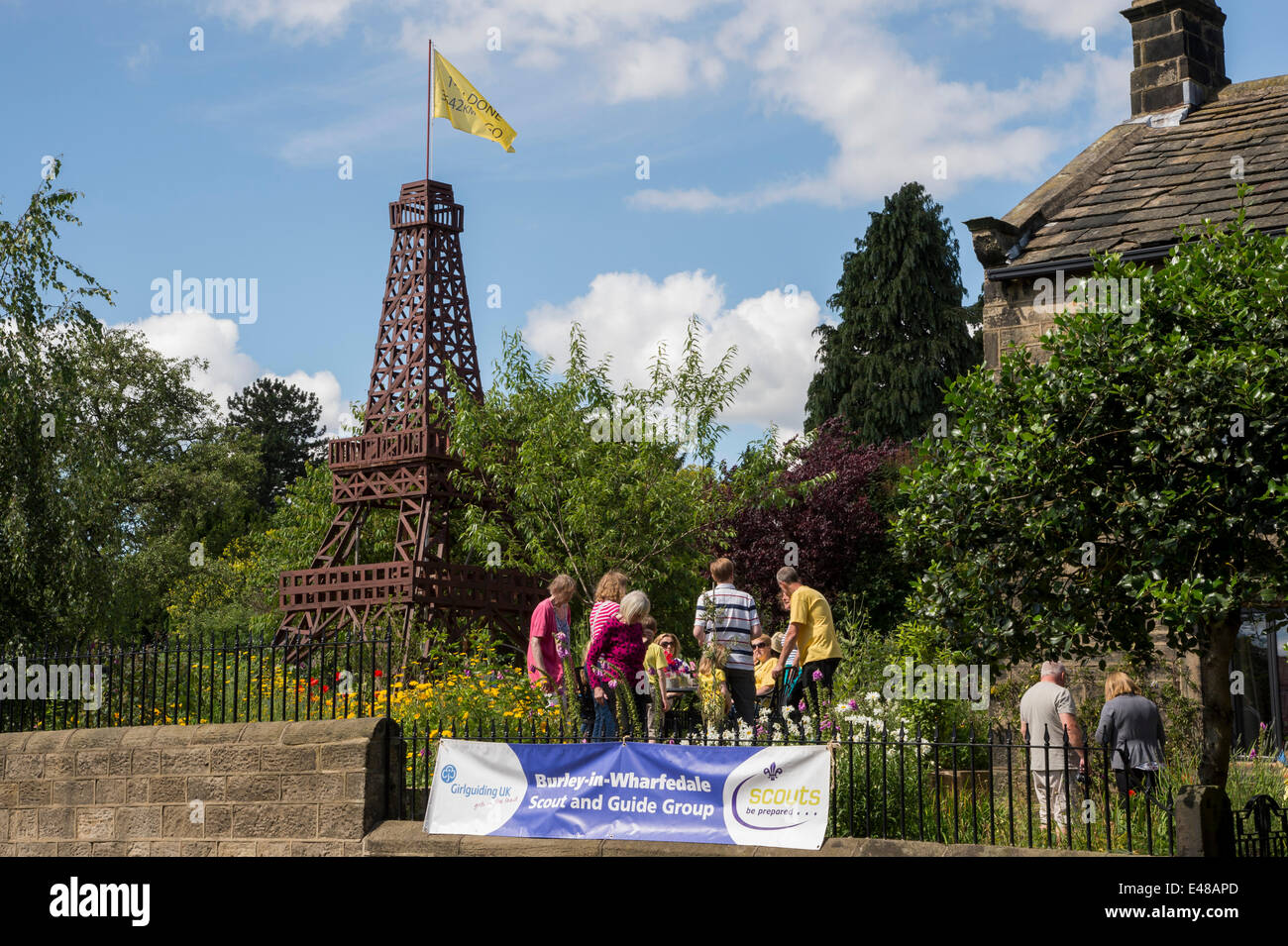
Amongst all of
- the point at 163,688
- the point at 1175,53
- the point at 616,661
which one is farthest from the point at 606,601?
the point at 1175,53

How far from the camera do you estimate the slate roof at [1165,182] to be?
14.8 meters

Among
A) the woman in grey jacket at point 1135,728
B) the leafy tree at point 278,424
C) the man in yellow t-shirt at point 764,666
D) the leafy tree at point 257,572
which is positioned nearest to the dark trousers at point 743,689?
the man in yellow t-shirt at point 764,666

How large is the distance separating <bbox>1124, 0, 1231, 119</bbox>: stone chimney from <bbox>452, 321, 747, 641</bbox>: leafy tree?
23.3ft

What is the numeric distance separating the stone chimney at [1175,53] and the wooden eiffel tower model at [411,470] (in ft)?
40.2

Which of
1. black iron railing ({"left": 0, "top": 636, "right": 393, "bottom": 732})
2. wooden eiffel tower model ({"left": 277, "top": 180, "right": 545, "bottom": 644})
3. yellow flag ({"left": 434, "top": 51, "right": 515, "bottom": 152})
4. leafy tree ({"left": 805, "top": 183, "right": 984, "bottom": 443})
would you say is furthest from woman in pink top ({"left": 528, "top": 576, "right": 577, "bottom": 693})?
leafy tree ({"left": 805, "top": 183, "right": 984, "bottom": 443})

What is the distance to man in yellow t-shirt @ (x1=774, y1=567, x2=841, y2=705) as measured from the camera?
11.2 m

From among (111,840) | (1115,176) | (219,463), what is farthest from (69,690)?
(219,463)

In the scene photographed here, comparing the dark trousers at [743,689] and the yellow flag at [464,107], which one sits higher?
the yellow flag at [464,107]

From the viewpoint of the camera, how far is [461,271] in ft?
82.9

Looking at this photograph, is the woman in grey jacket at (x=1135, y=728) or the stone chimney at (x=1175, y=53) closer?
the woman in grey jacket at (x=1135, y=728)

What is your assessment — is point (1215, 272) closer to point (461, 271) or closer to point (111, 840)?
point (111, 840)

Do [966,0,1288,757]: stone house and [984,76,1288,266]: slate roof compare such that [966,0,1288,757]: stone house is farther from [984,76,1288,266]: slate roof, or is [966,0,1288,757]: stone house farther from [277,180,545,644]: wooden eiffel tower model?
[277,180,545,644]: wooden eiffel tower model

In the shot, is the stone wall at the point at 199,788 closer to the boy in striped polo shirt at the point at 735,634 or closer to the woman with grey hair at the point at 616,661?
the woman with grey hair at the point at 616,661

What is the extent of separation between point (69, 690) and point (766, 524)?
20301mm
